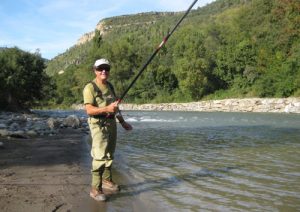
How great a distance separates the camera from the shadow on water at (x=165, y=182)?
279 inches

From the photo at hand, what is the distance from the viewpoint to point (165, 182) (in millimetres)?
8008

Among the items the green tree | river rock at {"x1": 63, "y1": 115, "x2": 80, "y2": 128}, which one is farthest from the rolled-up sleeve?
the green tree

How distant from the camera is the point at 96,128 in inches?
262

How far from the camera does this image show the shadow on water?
23.3ft

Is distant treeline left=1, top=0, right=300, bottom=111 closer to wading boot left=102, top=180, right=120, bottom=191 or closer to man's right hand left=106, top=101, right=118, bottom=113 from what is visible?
wading boot left=102, top=180, right=120, bottom=191

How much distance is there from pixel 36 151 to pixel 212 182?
208 inches

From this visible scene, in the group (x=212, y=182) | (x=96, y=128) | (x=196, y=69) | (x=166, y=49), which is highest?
(x=166, y=49)

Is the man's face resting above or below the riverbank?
above

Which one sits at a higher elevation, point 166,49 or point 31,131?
point 166,49

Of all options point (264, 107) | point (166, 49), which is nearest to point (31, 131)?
point (264, 107)

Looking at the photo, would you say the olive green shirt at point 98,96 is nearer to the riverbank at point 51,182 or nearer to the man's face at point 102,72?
the man's face at point 102,72

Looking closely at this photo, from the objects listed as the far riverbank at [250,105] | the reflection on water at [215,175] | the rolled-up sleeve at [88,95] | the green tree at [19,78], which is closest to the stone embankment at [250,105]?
the far riverbank at [250,105]

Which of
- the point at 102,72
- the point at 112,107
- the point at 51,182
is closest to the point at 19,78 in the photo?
the point at 51,182

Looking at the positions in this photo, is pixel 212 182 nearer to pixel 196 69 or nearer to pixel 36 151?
pixel 36 151
